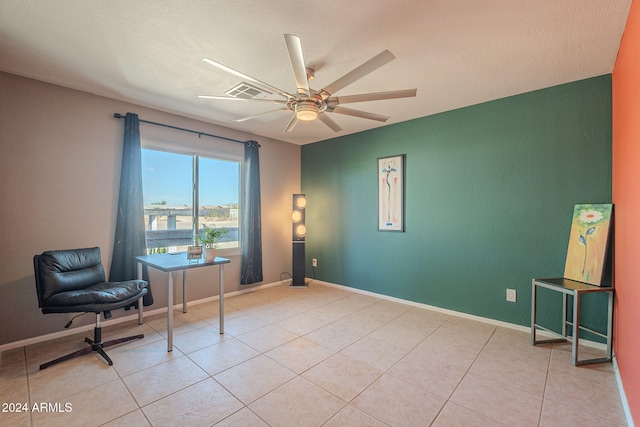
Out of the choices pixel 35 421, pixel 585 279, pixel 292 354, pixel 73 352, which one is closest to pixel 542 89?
pixel 585 279

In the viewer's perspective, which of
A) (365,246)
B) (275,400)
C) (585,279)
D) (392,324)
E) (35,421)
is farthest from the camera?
(365,246)

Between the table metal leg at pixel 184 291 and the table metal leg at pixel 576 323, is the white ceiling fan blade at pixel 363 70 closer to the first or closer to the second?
the table metal leg at pixel 576 323

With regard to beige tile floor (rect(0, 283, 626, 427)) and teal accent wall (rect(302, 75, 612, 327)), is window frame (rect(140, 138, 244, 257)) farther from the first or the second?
teal accent wall (rect(302, 75, 612, 327))

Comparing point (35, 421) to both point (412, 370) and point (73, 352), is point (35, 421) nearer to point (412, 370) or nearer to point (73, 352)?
point (73, 352)

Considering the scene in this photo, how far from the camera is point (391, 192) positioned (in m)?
3.91

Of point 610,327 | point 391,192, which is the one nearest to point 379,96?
point 391,192

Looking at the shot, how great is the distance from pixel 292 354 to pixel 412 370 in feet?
3.26

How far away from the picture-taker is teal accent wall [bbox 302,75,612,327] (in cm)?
260

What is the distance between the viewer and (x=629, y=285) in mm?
1726

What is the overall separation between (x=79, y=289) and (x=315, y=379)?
87.1 inches

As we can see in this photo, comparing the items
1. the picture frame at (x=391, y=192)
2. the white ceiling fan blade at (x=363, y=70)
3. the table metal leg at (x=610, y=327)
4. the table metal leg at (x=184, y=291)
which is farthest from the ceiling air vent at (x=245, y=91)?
the table metal leg at (x=610, y=327)

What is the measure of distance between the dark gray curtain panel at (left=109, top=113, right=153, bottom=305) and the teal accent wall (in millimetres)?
2797

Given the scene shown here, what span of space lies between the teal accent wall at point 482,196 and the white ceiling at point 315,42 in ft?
1.19

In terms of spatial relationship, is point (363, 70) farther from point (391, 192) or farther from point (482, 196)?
point (391, 192)
